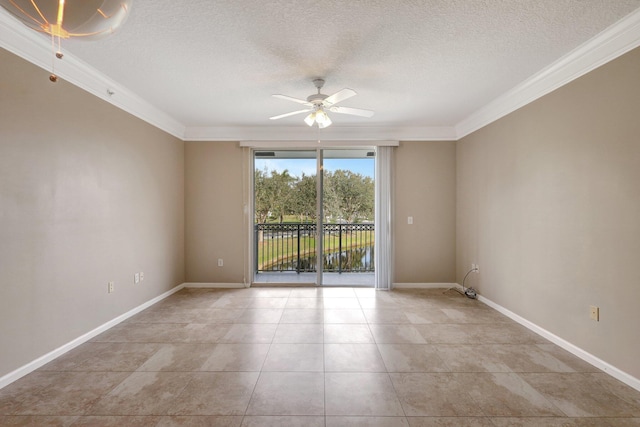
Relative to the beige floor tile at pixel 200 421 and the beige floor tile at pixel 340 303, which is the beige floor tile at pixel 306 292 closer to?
the beige floor tile at pixel 340 303

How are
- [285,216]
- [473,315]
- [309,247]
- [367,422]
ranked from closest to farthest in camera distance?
1. [367,422]
2. [473,315]
3. [285,216]
4. [309,247]

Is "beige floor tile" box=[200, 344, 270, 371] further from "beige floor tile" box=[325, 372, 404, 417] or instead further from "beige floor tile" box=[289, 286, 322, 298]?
"beige floor tile" box=[289, 286, 322, 298]

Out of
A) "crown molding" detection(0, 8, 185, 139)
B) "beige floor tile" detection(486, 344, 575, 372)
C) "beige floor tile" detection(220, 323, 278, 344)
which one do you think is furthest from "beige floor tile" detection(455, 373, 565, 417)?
"crown molding" detection(0, 8, 185, 139)

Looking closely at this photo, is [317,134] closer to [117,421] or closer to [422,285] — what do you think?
[422,285]

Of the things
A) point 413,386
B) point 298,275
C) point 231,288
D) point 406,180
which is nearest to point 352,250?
point 298,275

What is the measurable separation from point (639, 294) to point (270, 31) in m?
3.27

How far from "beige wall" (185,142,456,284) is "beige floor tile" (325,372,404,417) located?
2767 millimetres

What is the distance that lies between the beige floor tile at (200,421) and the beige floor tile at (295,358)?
0.55 meters

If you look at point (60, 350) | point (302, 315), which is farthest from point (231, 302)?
point (60, 350)

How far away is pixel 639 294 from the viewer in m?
2.03

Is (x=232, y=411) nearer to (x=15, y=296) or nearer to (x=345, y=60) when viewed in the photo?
(x=15, y=296)

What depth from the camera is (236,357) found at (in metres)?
2.51

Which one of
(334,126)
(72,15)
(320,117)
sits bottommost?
(72,15)

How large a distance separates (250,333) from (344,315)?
1.15 m
